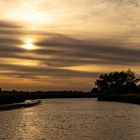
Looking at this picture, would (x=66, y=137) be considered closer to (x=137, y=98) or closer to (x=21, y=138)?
(x=21, y=138)

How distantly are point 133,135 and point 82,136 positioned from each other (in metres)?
4.33

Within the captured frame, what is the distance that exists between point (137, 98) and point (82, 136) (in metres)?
113

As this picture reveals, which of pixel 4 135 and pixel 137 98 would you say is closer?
pixel 4 135

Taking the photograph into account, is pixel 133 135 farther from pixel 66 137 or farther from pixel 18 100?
pixel 18 100

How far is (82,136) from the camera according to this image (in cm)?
3750

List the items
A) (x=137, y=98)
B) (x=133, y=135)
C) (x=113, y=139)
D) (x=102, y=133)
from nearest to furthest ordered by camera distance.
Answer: (x=113, y=139), (x=133, y=135), (x=102, y=133), (x=137, y=98)

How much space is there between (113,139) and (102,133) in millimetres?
5249

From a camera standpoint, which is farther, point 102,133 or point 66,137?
point 102,133

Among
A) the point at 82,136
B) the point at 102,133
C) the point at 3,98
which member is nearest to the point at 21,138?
the point at 82,136

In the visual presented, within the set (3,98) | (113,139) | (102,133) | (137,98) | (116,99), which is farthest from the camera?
(116,99)

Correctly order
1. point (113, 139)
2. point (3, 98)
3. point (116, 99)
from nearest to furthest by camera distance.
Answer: point (113, 139) < point (3, 98) < point (116, 99)

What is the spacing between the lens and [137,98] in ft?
488

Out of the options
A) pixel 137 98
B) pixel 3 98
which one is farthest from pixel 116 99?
pixel 3 98

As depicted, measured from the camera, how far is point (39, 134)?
130 feet
